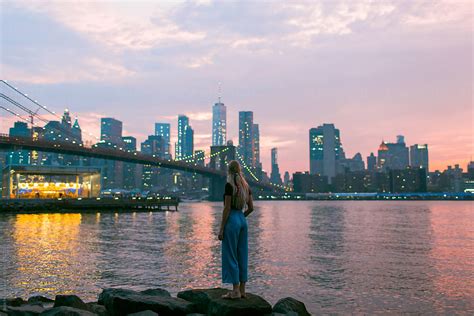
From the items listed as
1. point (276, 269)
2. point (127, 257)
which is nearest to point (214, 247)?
point (127, 257)

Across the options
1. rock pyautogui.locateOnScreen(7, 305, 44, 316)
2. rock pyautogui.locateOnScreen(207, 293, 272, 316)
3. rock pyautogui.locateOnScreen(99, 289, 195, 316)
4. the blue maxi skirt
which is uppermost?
the blue maxi skirt

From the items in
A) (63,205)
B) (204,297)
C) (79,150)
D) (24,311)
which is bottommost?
(63,205)

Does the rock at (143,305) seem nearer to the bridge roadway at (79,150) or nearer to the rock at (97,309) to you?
the rock at (97,309)

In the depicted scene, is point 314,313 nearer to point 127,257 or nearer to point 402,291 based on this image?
point 402,291

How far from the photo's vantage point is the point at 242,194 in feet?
21.9

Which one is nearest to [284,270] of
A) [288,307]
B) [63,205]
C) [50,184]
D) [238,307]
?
[288,307]

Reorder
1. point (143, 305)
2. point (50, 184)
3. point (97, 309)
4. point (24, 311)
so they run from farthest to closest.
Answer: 1. point (50, 184)
2. point (97, 309)
3. point (24, 311)
4. point (143, 305)

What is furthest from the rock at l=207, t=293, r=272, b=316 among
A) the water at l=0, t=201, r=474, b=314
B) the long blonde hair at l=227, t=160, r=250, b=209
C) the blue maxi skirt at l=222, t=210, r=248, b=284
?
the water at l=0, t=201, r=474, b=314

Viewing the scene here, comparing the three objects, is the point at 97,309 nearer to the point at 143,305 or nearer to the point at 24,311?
the point at 24,311

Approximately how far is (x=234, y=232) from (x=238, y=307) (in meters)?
1.04

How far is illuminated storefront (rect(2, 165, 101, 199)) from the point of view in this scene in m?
78.7

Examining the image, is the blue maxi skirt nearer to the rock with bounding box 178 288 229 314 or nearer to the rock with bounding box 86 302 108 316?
the rock with bounding box 178 288 229 314

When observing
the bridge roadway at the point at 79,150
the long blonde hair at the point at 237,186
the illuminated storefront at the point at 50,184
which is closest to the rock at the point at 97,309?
the long blonde hair at the point at 237,186

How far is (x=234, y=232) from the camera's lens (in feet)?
21.5
